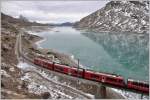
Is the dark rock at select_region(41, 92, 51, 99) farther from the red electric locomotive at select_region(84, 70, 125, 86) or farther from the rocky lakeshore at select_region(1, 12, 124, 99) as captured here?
the red electric locomotive at select_region(84, 70, 125, 86)

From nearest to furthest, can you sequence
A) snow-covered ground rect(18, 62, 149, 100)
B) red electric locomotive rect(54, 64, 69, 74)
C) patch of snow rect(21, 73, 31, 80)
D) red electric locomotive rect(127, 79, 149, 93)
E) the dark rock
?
red electric locomotive rect(127, 79, 149, 93)
the dark rock
snow-covered ground rect(18, 62, 149, 100)
red electric locomotive rect(54, 64, 69, 74)
patch of snow rect(21, 73, 31, 80)

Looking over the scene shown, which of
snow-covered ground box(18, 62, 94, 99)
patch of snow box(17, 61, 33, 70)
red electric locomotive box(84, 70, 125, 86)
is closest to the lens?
red electric locomotive box(84, 70, 125, 86)

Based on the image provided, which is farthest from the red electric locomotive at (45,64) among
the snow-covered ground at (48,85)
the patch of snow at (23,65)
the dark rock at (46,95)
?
the dark rock at (46,95)

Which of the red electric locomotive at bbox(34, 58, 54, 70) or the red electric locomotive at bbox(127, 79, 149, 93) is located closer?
the red electric locomotive at bbox(127, 79, 149, 93)

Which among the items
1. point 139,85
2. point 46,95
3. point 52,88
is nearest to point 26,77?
point 52,88

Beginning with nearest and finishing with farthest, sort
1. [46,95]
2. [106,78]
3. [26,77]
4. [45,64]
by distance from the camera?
1. [46,95]
2. [106,78]
3. [26,77]
4. [45,64]

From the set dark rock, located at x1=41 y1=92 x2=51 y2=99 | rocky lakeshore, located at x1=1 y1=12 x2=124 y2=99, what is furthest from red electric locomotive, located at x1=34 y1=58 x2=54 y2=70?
dark rock, located at x1=41 y1=92 x2=51 y2=99

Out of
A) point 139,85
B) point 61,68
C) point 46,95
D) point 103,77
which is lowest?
point 46,95

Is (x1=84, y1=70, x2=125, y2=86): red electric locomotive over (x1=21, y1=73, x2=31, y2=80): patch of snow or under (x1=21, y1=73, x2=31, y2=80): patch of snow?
over

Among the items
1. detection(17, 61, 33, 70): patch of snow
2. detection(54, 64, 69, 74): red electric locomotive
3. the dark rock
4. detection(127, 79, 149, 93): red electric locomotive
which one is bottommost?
the dark rock

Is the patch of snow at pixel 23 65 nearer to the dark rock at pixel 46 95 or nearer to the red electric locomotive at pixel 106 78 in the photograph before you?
the red electric locomotive at pixel 106 78

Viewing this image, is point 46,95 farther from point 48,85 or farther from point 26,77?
point 26,77

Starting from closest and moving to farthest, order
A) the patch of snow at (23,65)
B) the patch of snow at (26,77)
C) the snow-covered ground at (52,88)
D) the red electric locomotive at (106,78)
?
the red electric locomotive at (106,78), the snow-covered ground at (52,88), the patch of snow at (26,77), the patch of snow at (23,65)

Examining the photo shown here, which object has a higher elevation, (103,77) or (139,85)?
(103,77)
